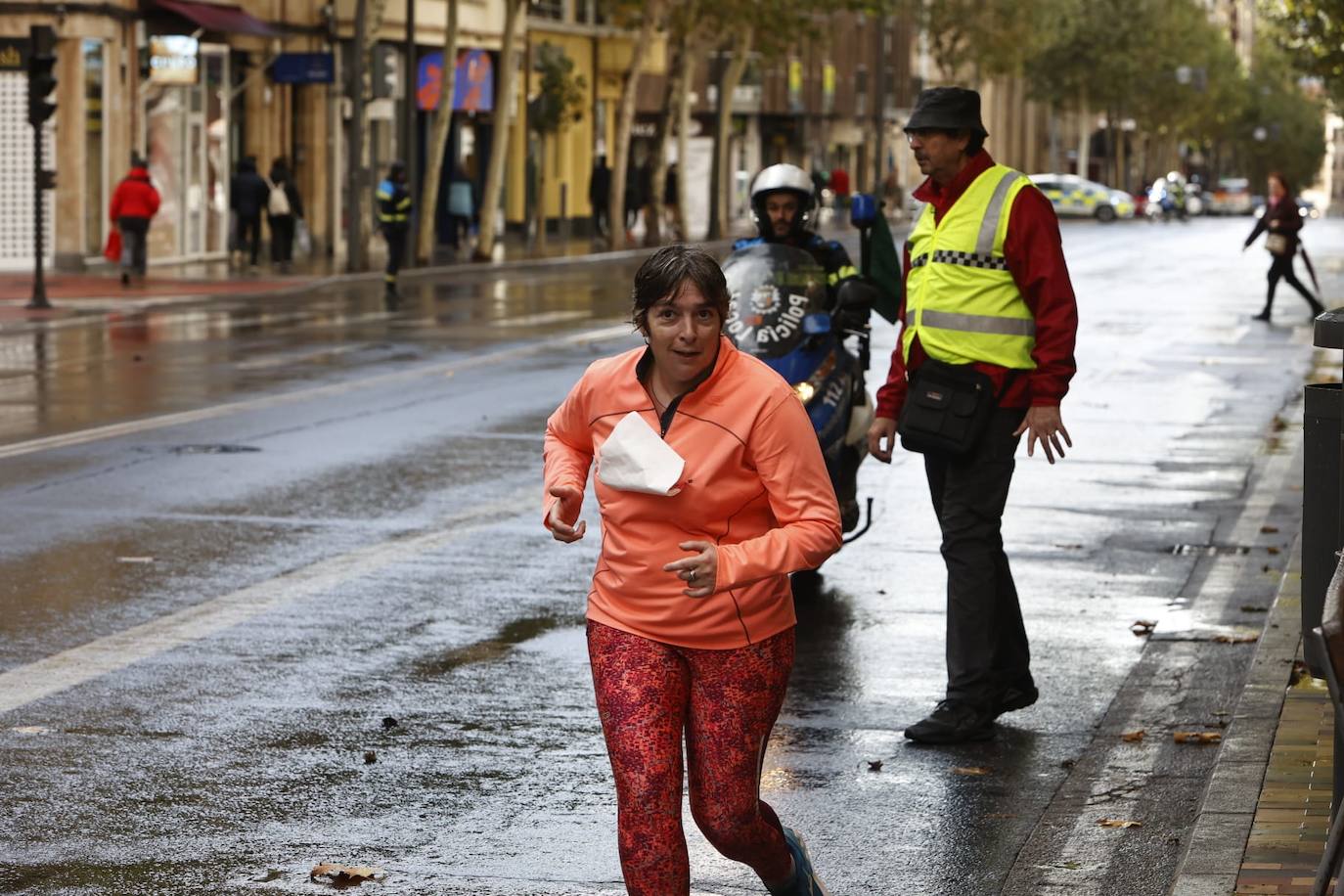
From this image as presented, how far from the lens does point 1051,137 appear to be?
401 ft

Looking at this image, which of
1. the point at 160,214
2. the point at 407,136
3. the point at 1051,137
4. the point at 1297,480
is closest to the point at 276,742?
the point at 1297,480

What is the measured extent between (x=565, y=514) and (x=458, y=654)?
4.03 meters

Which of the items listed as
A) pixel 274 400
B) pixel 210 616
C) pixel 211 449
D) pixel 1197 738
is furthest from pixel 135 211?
pixel 1197 738

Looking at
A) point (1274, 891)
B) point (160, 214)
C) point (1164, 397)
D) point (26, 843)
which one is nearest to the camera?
point (1274, 891)

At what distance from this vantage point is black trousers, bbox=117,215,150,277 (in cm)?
3388

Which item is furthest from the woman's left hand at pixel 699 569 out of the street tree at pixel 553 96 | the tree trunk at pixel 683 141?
the street tree at pixel 553 96

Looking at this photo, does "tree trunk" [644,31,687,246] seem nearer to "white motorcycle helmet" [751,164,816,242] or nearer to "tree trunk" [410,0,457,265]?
"tree trunk" [410,0,457,265]

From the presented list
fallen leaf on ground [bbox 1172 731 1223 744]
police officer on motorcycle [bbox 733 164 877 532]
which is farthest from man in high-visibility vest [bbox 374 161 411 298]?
fallen leaf on ground [bbox 1172 731 1223 744]

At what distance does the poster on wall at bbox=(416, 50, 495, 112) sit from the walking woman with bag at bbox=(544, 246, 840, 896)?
151 feet

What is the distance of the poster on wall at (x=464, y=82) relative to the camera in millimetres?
50469

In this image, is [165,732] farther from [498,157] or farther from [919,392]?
[498,157]

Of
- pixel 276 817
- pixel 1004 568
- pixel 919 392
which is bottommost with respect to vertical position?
pixel 276 817

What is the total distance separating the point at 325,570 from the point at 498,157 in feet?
108

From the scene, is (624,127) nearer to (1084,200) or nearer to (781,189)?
(1084,200)
